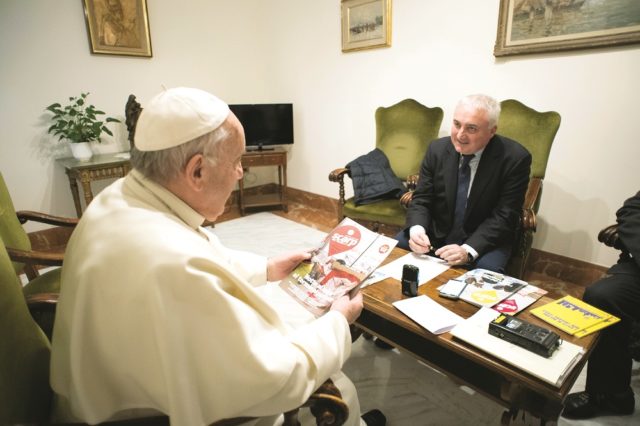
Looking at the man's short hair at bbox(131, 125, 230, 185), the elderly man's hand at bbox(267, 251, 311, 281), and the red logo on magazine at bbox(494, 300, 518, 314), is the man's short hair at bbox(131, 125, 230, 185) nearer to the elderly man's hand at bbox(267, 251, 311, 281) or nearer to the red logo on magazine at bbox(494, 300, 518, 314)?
the elderly man's hand at bbox(267, 251, 311, 281)

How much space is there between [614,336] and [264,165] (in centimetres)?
353

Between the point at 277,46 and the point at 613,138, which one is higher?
the point at 277,46

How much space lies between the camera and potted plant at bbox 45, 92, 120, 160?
3.14 m

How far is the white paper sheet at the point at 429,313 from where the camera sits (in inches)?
48.3

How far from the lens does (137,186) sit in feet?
2.87

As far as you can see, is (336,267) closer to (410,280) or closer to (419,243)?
(410,280)

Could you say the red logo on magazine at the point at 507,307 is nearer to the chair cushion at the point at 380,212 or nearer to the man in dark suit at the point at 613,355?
the man in dark suit at the point at 613,355

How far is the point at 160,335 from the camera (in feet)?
2.27

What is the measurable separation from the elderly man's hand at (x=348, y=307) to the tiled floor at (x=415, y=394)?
0.78 meters

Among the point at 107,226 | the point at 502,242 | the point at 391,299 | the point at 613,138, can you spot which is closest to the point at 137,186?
the point at 107,226

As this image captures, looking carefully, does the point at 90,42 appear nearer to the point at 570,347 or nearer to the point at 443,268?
the point at 443,268

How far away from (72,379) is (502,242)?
6.61 ft

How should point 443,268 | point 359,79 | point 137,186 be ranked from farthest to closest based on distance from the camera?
point 359,79 → point 443,268 → point 137,186

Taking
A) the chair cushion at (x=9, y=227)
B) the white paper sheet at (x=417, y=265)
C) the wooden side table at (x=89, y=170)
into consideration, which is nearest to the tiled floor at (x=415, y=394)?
the white paper sheet at (x=417, y=265)
